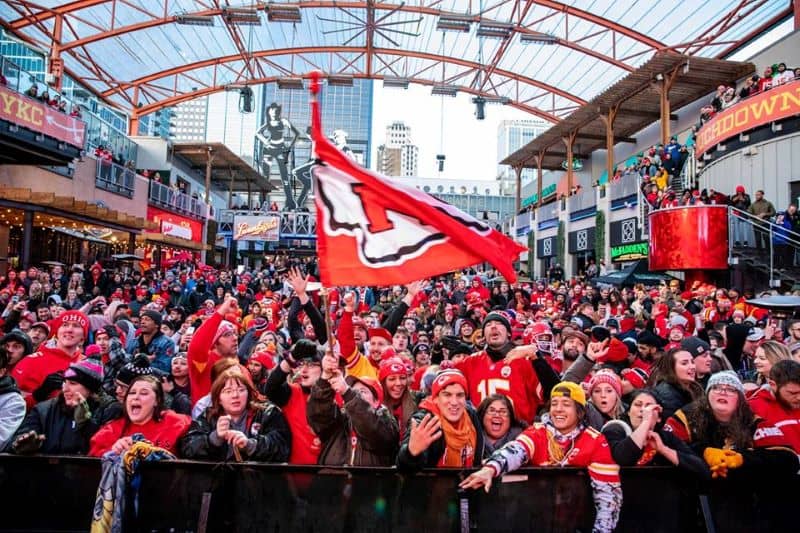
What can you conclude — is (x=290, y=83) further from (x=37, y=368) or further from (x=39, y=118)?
(x=37, y=368)

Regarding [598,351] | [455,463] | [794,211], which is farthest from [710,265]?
[455,463]

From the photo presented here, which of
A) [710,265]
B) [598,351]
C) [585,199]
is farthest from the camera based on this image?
[585,199]

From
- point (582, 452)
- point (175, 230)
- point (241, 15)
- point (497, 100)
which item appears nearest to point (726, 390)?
point (582, 452)

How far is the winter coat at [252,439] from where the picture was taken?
3.35 metres

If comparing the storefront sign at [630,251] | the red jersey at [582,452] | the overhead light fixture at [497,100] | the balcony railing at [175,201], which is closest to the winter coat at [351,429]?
the red jersey at [582,452]

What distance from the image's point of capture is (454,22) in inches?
965

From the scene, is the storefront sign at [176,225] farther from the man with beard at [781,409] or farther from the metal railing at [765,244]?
the man with beard at [781,409]

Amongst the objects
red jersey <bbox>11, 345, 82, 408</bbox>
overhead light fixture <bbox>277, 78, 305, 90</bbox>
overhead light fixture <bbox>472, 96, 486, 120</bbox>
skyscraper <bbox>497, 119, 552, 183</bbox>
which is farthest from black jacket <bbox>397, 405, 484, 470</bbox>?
skyscraper <bbox>497, 119, 552, 183</bbox>

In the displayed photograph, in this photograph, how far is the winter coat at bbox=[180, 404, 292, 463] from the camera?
132 inches

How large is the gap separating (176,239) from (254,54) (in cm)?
1137

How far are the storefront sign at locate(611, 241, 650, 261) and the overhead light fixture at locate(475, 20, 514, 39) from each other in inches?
418

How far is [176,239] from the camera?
29.4 metres

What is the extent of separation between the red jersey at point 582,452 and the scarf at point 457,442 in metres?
0.30

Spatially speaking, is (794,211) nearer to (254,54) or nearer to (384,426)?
(384,426)
